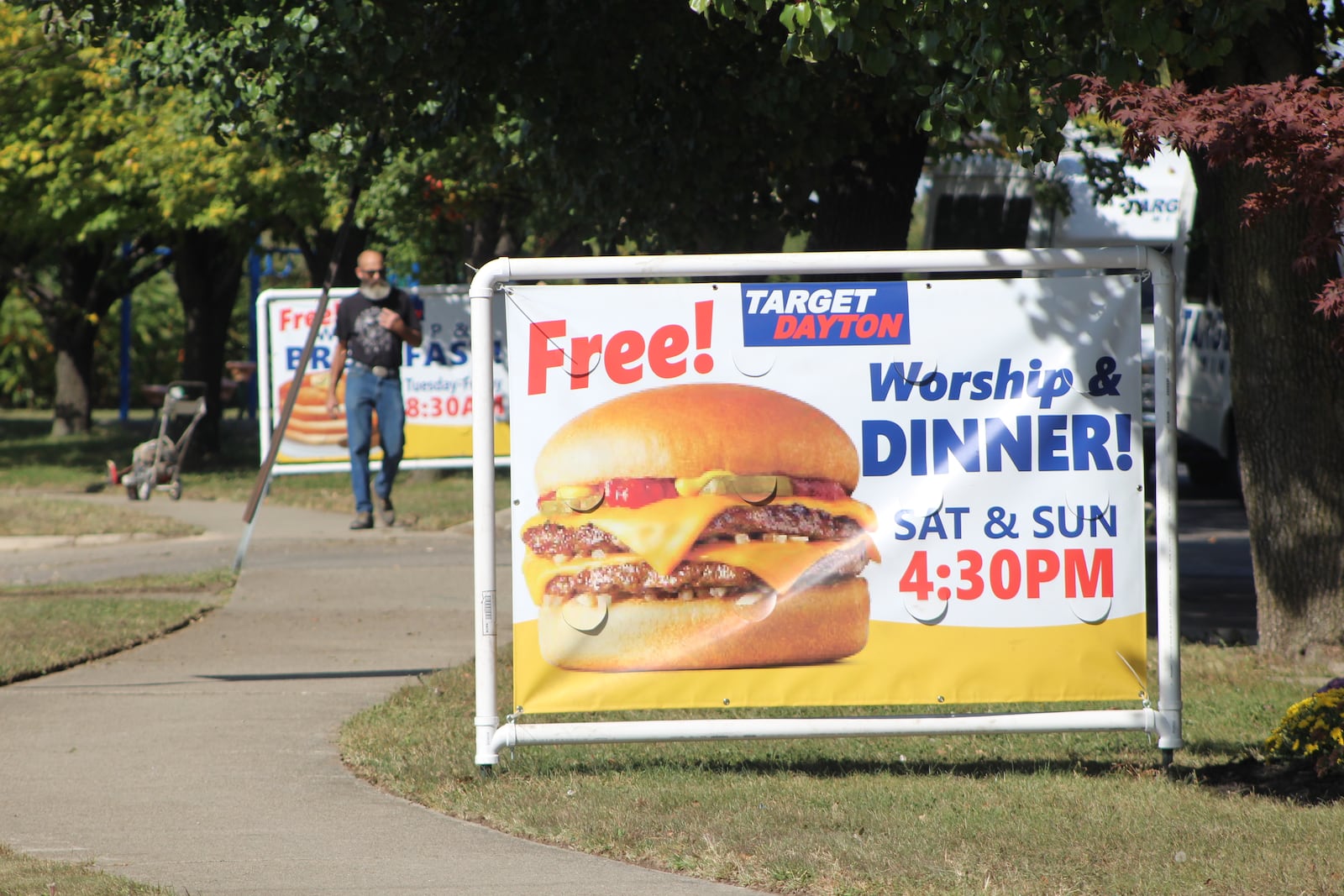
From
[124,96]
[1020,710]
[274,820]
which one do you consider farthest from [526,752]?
[124,96]

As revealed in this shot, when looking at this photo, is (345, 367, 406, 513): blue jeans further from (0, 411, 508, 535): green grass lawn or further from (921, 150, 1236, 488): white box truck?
(921, 150, 1236, 488): white box truck

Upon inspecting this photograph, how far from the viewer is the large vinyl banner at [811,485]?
5.48 meters

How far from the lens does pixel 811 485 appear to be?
5.50 metres

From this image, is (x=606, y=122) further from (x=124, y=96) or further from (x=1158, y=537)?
(x=124, y=96)

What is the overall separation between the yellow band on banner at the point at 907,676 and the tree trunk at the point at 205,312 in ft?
63.6

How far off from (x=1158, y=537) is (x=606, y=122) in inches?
211

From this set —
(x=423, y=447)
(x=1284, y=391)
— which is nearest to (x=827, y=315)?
(x=1284, y=391)

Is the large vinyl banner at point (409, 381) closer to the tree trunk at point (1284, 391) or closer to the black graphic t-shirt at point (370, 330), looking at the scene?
the black graphic t-shirt at point (370, 330)

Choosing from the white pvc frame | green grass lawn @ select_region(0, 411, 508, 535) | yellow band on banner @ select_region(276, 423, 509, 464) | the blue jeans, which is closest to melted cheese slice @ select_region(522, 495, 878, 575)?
the white pvc frame

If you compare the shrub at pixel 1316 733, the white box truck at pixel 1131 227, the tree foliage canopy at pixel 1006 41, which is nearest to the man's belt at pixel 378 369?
the tree foliage canopy at pixel 1006 41

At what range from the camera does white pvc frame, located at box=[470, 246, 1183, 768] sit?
5410 mm

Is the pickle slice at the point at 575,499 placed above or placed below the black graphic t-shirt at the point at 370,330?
below

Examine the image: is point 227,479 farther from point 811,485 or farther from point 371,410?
point 811,485

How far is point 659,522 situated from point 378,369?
5689 mm
